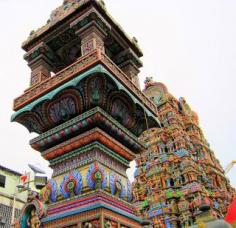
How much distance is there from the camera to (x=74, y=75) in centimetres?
830

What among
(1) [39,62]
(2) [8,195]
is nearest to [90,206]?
(1) [39,62]

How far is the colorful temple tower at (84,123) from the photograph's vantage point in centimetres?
776

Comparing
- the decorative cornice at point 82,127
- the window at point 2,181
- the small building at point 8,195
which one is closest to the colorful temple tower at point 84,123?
the decorative cornice at point 82,127

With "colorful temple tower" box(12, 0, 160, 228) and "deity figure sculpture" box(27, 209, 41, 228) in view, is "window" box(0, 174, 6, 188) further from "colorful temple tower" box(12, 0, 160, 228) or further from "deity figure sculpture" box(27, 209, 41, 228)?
"deity figure sculpture" box(27, 209, 41, 228)

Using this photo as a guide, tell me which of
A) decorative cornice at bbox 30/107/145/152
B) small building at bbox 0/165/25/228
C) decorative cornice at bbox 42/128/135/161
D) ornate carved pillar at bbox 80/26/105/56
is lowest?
decorative cornice at bbox 42/128/135/161

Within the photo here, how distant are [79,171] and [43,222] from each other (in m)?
1.67

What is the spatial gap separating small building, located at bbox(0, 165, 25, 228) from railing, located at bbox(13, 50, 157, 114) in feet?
52.0

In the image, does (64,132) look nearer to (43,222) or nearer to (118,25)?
(43,222)

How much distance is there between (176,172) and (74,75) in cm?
2064

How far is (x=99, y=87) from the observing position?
26.9 ft

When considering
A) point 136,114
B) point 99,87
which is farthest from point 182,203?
point 99,87

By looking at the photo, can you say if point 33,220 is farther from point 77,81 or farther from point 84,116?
point 77,81

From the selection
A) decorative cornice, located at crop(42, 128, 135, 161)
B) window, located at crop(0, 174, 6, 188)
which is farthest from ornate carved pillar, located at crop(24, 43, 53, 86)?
window, located at crop(0, 174, 6, 188)

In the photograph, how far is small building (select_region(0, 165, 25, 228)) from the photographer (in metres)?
22.5
